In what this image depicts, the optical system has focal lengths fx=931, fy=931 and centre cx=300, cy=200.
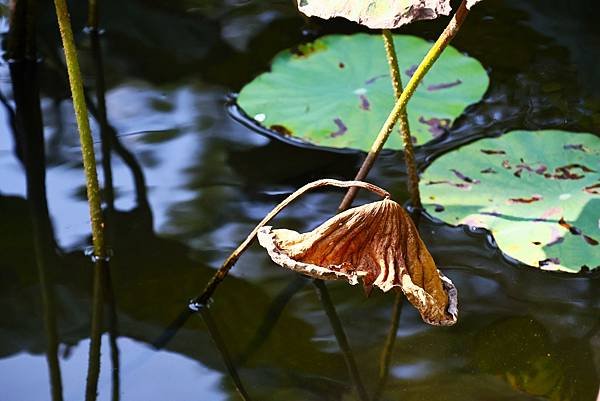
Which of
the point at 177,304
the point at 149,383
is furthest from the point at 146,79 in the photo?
the point at 149,383

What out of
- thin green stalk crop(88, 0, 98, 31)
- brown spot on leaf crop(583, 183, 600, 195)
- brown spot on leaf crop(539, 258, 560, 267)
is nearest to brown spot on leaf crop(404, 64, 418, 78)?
brown spot on leaf crop(583, 183, 600, 195)

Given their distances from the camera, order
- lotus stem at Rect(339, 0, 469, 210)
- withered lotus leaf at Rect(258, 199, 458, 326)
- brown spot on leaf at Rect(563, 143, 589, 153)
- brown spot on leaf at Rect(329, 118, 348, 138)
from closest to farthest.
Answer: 1. withered lotus leaf at Rect(258, 199, 458, 326)
2. lotus stem at Rect(339, 0, 469, 210)
3. brown spot on leaf at Rect(563, 143, 589, 153)
4. brown spot on leaf at Rect(329, 118, 348, 138)

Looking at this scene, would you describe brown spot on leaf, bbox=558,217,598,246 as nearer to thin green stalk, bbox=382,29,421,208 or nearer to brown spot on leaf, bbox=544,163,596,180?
brown spot on leaf, bbox=544,163,596,180

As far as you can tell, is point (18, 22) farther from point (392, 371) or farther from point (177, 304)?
point (392, 371)

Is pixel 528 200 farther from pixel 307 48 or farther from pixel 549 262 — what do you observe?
pixel 307 48

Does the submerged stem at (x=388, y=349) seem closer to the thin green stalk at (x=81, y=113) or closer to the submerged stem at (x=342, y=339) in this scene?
the submerged stem at (x=342, y=339)

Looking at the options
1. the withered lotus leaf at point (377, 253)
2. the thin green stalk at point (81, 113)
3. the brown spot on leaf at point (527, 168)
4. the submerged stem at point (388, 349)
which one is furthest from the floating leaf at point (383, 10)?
the brown spot on leaf at point (527, 168)
